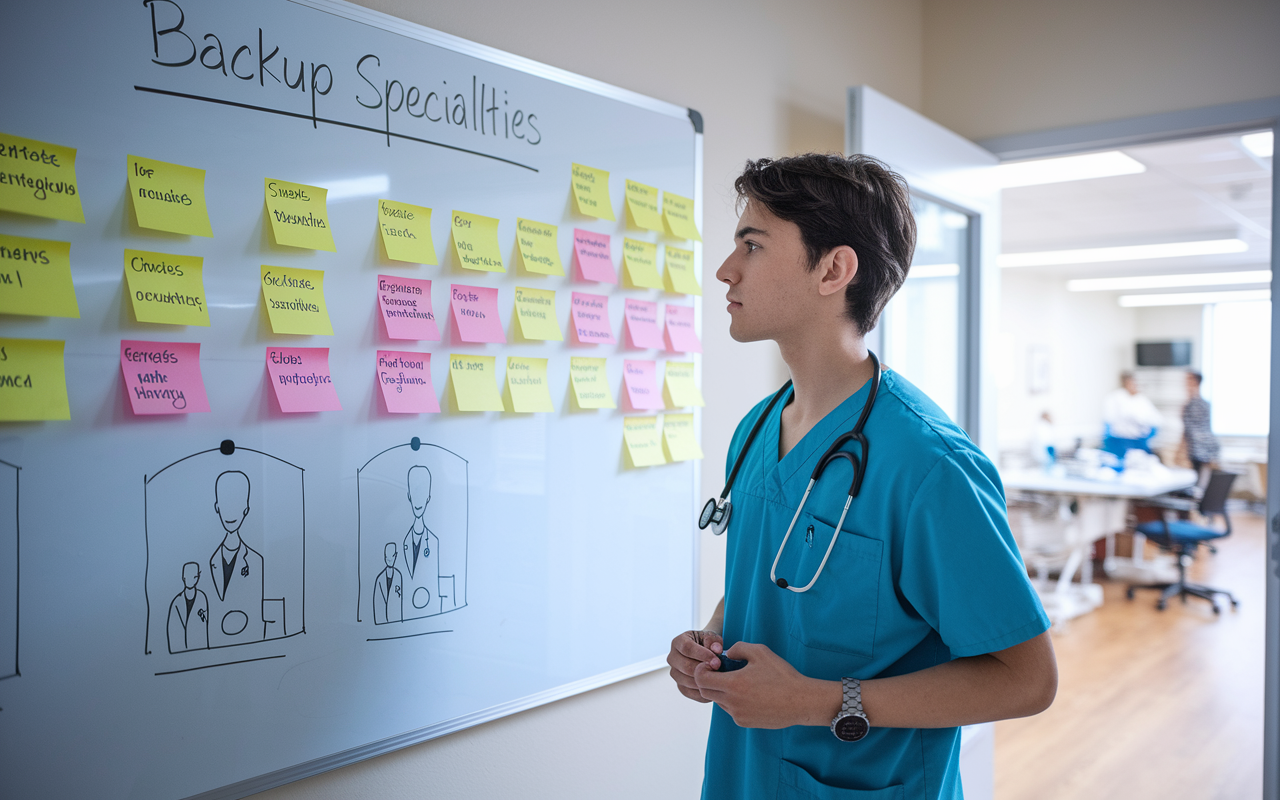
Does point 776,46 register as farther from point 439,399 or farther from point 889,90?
point 439,399

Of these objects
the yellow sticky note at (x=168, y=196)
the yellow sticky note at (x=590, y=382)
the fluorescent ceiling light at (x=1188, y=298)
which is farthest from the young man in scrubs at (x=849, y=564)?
the fluorescent ceiling light at (x=1188, y=298)

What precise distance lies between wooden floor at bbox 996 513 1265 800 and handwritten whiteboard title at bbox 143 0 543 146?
300 cm

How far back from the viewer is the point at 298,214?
4.09 feet

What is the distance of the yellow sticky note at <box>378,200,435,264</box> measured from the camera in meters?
1.35

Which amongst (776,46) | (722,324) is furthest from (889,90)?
(722,324)

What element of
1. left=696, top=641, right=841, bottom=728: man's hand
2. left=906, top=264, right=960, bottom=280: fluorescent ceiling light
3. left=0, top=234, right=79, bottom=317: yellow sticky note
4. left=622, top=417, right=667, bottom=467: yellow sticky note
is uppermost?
left=906, top=264, right=960, bottom=280: fluorescent ceiling light

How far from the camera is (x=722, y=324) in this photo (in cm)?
206

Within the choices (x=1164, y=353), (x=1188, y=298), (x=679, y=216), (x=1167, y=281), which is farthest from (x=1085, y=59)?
(x=1164, y=353)

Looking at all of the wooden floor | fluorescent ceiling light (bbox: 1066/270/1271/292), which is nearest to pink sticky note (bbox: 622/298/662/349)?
the wooden floor

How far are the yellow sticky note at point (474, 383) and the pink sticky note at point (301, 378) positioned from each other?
0.71ft

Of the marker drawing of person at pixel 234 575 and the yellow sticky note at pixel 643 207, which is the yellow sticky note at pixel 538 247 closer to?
the yellow sticky note at pixel 643 207

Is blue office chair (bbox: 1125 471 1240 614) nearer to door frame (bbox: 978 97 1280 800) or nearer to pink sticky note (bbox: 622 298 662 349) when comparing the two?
door frame (bbox: 978 97 1280 800)

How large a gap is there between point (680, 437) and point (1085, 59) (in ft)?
5.86

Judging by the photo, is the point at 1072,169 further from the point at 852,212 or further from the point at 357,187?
the point at 357,187
